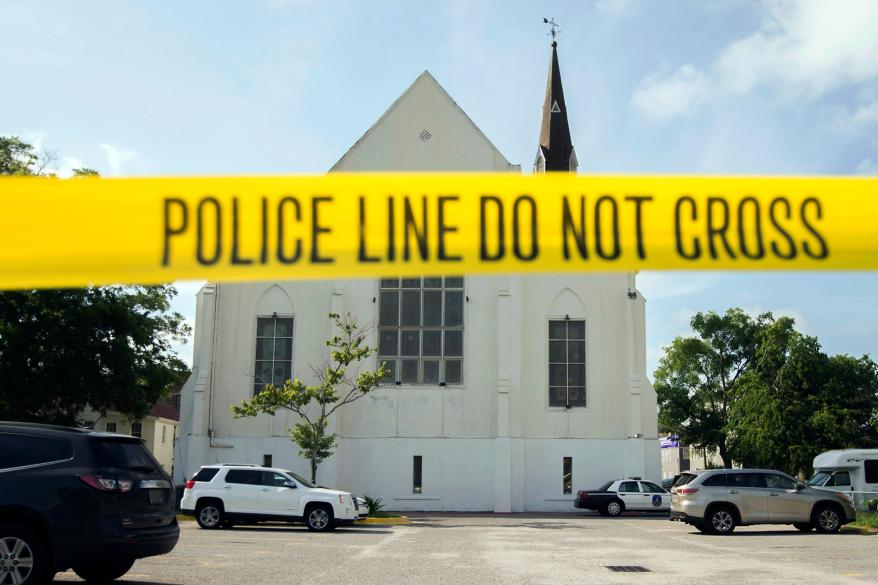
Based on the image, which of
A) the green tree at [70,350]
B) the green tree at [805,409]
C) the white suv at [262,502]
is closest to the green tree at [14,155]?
the green tree at [70,350]

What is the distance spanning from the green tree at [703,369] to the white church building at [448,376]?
104ft

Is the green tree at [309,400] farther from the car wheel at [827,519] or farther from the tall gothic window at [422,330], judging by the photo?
the car wheel at [827,519]

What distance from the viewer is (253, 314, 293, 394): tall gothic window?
122 ft

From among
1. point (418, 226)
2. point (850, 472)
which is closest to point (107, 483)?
point (418, 226)

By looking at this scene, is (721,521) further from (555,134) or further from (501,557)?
(555,134)

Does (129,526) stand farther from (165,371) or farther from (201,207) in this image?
(165,371)

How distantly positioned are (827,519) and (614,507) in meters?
11.9

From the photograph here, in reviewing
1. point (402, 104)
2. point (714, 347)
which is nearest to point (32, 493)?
point (402, 104)

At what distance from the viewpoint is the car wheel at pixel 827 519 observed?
2112 centimetres

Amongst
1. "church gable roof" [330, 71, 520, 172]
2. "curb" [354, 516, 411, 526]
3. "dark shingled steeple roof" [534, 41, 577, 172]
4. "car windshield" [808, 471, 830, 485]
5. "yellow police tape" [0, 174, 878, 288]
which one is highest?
"dark shingled steeple roof" [534, 41, 577, 172]

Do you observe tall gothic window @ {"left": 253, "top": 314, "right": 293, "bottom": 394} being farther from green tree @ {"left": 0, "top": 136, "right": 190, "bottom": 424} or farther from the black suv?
the black suv

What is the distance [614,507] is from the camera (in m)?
32.5

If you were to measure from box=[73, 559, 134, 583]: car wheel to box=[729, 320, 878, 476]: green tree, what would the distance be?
45.8 m

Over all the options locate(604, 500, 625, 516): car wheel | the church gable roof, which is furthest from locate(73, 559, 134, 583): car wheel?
the church gable roof
